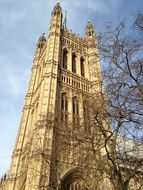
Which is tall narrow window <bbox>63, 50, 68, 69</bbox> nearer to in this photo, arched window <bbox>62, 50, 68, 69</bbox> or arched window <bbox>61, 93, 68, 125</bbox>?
arched window <bbox>62, 50, 68, 69</bbox>

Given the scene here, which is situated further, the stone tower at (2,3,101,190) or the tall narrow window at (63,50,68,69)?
the tall narrow window at (63,50,68,69)

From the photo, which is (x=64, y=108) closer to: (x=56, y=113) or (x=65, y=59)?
(x=56, y=113)

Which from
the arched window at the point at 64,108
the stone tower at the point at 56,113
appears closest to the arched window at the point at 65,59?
the stone tower at the point at 56,113

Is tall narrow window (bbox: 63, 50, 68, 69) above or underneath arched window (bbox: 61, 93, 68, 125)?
above

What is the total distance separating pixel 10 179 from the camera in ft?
75.4

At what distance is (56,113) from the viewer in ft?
82.5

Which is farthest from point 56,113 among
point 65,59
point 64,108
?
point 65,59

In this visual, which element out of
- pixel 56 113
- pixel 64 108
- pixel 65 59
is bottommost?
pixel 56 113

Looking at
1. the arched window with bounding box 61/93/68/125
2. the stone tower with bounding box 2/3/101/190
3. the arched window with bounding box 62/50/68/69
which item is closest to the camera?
the stone tower with bounding box 2/3/101/190

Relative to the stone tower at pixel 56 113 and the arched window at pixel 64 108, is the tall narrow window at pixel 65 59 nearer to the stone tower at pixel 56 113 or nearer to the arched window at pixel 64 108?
the stone tower at pixel 56 113

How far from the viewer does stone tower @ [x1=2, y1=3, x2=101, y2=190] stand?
57.9 feet

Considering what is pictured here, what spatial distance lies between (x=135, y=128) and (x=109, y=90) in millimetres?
1775

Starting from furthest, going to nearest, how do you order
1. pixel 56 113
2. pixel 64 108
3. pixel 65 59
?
pixel 65 59
pixel 64 108
pixel 56 113

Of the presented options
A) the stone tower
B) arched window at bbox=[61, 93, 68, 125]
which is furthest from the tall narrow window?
arched window at bbox=[61, 93, 68, 125]
